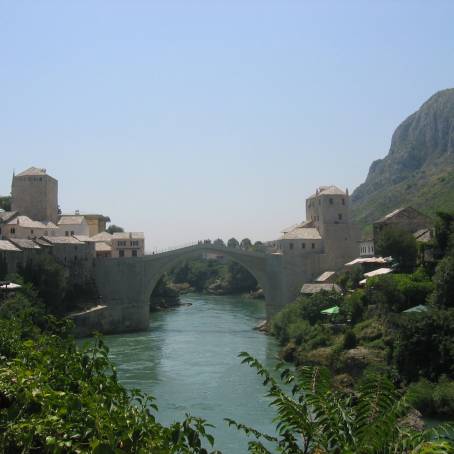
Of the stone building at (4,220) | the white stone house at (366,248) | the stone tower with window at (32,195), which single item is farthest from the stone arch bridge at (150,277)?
the stone tower with window at (32,195)

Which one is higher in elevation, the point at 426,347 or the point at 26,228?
the point at 26,228

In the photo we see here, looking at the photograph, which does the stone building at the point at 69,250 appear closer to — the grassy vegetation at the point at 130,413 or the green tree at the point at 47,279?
the green tree at the point at 47,279

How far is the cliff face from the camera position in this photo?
87.7 m

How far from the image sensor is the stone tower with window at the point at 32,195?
4475 centimetres

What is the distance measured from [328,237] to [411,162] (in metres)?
75.4

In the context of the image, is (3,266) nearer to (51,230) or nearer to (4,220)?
(4,220)

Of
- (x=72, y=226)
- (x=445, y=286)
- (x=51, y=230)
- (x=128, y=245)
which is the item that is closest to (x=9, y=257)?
(x=51, y=230)

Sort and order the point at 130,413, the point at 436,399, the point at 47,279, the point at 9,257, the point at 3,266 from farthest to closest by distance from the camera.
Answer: the point at 47,279
the point at 9,257
the point at 3,266
the point at 436,399
the point at 130,413

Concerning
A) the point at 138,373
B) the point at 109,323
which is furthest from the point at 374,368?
the point at 109,323

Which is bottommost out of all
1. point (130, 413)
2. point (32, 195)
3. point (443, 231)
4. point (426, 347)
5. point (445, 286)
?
point (426, 347)

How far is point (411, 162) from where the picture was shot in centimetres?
10888

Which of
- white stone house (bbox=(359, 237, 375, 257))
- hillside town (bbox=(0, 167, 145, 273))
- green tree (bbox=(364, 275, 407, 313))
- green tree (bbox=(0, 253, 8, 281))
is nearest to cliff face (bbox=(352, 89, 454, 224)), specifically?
white stone house (bbox=(359, 237, 375, 257))

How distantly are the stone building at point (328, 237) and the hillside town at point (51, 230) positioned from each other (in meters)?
11.0

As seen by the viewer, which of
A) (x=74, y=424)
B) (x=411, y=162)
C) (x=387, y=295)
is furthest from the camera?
(x=411, y=162)
